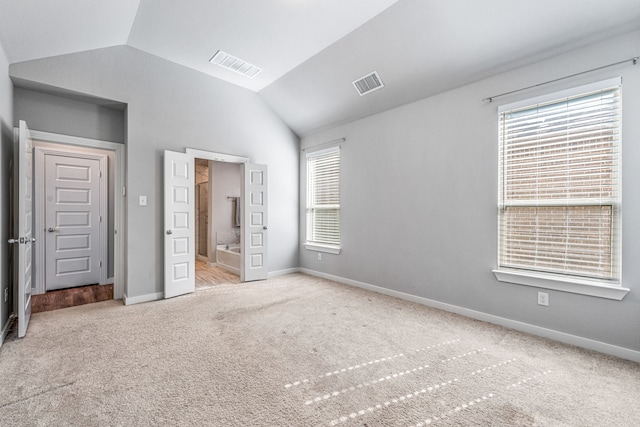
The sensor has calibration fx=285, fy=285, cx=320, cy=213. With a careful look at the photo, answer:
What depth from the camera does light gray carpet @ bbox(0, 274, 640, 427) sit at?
5.45 ft

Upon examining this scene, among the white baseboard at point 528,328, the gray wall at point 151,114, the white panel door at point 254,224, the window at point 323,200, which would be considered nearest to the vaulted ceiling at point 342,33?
the gray wall at point 151,114

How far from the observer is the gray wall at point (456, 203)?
2350 mm

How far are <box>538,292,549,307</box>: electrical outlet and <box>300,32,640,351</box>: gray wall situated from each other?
5cm

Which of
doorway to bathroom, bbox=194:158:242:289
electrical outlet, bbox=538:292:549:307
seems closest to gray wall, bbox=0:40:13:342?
doorway to bathroom, bbox=194:158:242:289

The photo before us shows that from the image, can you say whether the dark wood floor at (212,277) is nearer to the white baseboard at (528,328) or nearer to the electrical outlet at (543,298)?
the white baseboard at (528,328)

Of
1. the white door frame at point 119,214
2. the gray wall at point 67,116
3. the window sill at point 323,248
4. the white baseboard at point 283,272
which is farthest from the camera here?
the white baseboard at point 283,272

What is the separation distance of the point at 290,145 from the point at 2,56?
373 cm

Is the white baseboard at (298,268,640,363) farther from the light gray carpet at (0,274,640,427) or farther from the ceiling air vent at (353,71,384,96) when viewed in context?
the ceiling air vent at (353,71,384,96)

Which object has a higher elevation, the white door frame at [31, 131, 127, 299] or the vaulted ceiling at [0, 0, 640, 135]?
the vaulted ceiling at [0, 0, 640, 135]

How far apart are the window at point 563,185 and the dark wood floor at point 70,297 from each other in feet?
17.1

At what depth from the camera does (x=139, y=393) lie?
185cm

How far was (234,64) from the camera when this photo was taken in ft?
13.5

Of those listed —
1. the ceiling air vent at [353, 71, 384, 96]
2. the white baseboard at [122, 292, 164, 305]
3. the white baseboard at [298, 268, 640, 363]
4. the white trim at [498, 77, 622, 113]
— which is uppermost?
the ceiling air vent at [353, 71, 384, 96]

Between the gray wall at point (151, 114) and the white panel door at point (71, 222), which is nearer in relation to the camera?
the gray wall at point (151, 114)
